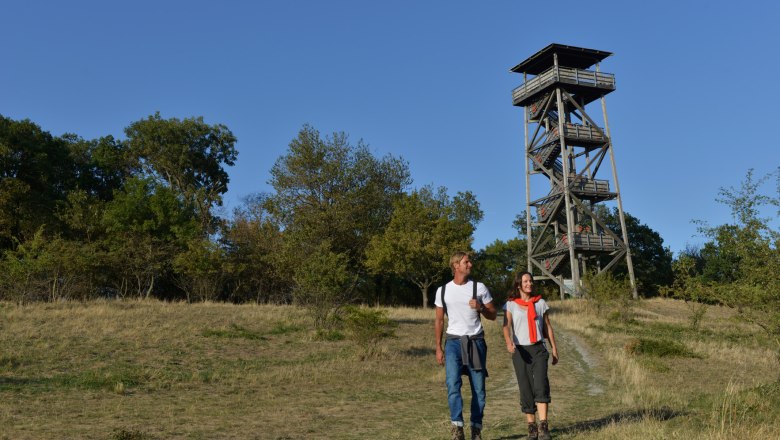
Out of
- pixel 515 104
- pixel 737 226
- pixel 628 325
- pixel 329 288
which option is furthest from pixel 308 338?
pixel 515 104

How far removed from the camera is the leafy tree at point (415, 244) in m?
37.5

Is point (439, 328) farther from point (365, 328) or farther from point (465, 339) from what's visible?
point (365, 328)

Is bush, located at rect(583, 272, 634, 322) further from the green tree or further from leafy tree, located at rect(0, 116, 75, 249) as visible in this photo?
leafy tree, located at rect(0, 116, 75, 249)

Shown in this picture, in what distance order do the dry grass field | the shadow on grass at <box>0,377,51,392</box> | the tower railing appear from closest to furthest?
the dry grass field
the shadow on grass at <box>0,377,51,392</box>
the tower railing

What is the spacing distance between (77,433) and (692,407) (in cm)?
842

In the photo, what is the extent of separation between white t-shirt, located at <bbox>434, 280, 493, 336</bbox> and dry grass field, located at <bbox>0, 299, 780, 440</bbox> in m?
1.54

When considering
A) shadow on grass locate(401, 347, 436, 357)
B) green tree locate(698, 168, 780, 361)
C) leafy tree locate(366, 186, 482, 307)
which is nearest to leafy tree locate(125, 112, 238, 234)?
leafy tree locate(366, 186, 482, 307)

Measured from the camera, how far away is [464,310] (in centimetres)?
660

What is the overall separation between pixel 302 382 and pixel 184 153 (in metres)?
42.5

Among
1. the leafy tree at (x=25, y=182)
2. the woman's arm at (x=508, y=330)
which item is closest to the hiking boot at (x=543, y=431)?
the woman's arm at (x=508, y=330)

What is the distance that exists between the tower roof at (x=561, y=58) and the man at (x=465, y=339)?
3580cm

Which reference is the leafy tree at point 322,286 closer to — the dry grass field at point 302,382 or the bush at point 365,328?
the dry grass field at point 302,382

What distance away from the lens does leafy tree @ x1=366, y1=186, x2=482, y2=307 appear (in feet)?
123

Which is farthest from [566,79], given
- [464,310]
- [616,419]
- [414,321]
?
[464,310]
